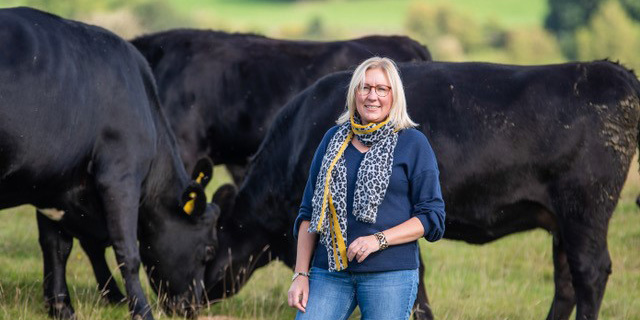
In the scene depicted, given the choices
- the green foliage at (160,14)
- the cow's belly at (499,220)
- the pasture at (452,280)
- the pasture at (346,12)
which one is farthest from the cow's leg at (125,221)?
the green foliage at (160,14)

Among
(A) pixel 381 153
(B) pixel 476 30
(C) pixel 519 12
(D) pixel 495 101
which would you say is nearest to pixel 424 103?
(D) pixel 495 101

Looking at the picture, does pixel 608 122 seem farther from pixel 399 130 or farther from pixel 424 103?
pixel 399 130

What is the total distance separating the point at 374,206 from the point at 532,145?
8.34ft

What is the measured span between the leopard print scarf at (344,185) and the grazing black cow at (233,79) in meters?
6.07

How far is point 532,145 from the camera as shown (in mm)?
6332

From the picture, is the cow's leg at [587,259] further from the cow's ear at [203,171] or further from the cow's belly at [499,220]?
the cow's ear at [203,171]

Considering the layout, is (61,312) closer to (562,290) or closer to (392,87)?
(562,290)

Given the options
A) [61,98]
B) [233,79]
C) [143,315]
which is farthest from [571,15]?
[61,98]

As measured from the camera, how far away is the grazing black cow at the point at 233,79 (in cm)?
1031

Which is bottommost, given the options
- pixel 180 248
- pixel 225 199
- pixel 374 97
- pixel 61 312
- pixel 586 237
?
pixel 61 312

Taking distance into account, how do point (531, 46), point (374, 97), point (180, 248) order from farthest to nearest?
point (531, 46), point (180, 248), point (374, 97)

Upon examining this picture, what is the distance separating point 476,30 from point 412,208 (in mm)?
72941

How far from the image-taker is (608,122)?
250 inches

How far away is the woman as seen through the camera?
13.4 feet
